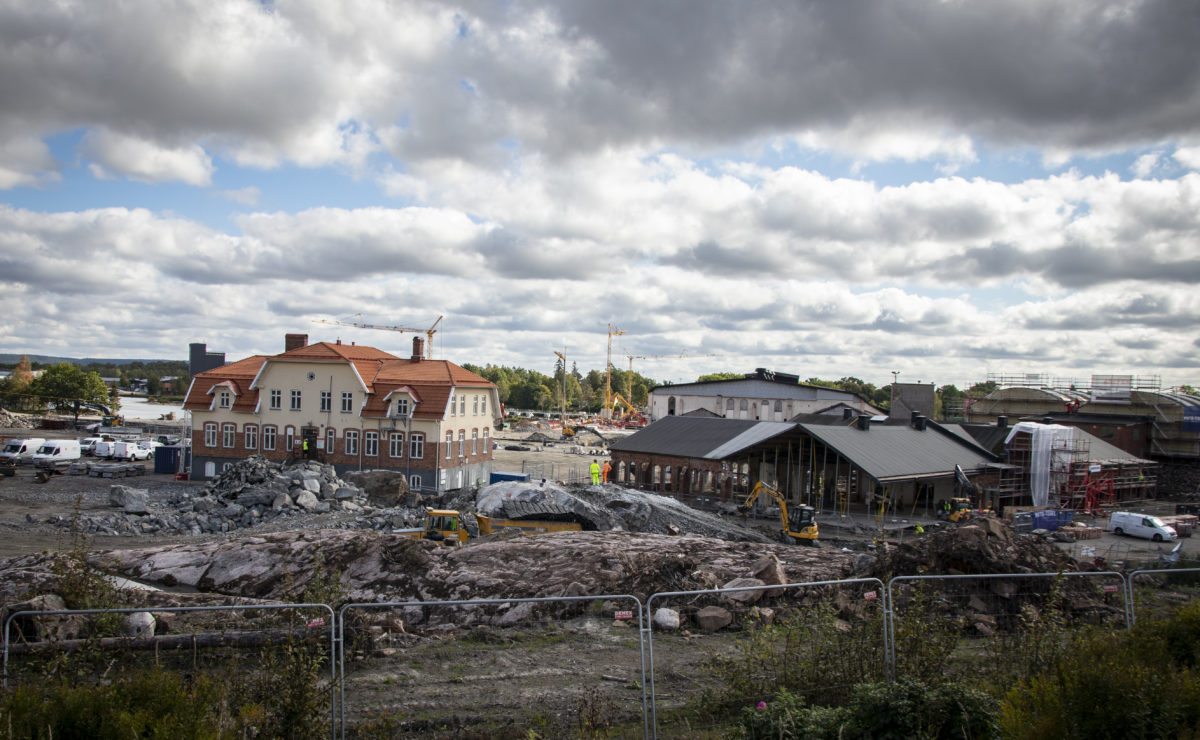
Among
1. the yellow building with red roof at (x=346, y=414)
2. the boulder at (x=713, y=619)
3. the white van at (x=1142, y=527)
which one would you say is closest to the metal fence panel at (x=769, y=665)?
the boulder at (x=713, y=619)

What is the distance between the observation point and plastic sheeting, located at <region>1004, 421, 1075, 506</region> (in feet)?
143

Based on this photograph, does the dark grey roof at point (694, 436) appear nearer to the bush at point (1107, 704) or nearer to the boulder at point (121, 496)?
the boulder at point (121, 496)

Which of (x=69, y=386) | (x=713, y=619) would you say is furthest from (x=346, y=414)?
(x=69, y=386)

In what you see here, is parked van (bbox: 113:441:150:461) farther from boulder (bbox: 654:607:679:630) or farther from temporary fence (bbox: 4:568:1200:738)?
boulder (bbox: 654:607:679:630)

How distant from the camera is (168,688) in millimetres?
5770

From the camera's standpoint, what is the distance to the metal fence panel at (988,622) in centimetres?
868

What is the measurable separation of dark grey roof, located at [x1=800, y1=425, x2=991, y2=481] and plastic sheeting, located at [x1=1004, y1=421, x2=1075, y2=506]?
103 inches

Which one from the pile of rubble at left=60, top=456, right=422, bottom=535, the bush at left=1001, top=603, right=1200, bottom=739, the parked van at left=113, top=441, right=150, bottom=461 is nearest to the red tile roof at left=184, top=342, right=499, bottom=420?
the pile of rubble at left=60, top=456, right=422, bottom=535

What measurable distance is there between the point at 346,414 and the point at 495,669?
34991mm

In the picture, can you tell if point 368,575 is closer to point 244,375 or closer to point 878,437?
point 878,437

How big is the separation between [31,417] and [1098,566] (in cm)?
10834

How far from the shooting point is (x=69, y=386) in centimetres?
8675

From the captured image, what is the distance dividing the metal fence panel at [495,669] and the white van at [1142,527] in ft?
→ 97.0

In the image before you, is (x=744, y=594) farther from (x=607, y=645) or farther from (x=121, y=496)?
(x=121, y=496)
